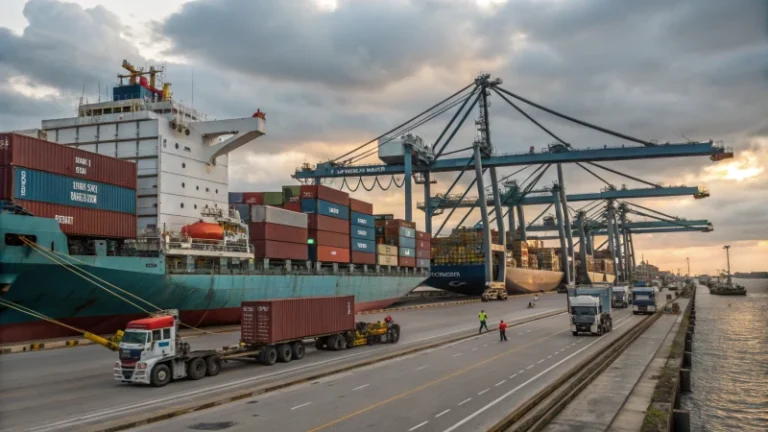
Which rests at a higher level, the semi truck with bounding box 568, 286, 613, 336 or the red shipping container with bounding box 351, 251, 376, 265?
the red shipping container with bounding box 351, 251, 376, 265

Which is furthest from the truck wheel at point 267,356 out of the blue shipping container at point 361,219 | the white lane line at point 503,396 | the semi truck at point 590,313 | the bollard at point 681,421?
the blue shipping container at point 361,219

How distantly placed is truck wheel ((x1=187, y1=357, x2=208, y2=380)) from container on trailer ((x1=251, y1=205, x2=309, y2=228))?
23180mm

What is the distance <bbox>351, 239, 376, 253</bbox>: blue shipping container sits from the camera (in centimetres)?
5797

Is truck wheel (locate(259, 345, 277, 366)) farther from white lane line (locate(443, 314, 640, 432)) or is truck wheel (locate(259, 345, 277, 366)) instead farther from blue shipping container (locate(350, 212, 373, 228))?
blue shipping container (locate(350, 212, 373, 228))

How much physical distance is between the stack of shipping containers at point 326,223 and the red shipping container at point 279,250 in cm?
213

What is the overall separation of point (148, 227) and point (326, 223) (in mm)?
17815

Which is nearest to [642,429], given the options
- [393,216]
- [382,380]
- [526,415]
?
[526,415]

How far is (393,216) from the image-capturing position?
74.4 meters

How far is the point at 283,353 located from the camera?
26.2 m

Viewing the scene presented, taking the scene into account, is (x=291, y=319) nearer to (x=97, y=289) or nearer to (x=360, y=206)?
(x=97, y=289)

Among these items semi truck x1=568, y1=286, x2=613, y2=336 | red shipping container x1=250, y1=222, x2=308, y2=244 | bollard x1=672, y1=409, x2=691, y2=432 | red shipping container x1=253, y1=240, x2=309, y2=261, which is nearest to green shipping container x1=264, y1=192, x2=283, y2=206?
red shipping container x1=250, y1=222, x2=308, y2=244

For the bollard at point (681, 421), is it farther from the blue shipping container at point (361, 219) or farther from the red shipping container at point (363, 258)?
the blue shipping container at point (361, 219)

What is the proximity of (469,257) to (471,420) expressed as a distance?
77.4 m

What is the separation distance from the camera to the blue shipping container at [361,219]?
57.8 m
